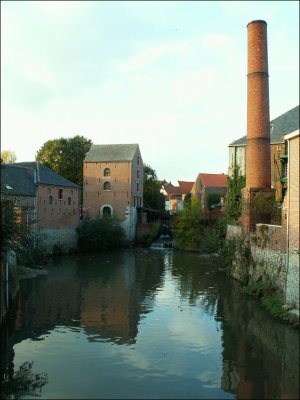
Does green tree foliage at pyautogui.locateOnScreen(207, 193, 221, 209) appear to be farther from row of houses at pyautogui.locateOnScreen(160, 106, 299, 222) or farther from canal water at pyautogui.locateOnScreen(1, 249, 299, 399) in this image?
canal water at pyautogui.locateOnScreen(1, 249, 299, 399)

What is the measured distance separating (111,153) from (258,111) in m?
22.4

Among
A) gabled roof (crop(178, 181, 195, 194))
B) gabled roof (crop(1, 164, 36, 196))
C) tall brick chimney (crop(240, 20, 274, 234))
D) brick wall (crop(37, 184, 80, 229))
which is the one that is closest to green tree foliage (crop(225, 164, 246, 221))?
tall brick chimney (crop(240, 20, 274, 234))

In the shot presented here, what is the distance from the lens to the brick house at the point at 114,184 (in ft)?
134

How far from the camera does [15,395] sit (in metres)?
8.70

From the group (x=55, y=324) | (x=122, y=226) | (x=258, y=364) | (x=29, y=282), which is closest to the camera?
(x=258, y=364)

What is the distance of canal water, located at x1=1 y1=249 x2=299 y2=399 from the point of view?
8914 mm

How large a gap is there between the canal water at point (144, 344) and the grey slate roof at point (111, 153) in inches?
885

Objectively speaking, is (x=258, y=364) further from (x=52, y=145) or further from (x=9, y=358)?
(x=52, y=145)

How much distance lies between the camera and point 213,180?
49.3m

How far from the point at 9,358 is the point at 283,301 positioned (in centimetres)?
902

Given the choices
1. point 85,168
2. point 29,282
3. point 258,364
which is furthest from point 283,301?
point 85,168

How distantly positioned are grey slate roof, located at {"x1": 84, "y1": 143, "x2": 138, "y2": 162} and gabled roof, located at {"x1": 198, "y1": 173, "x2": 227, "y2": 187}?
34.6 ft

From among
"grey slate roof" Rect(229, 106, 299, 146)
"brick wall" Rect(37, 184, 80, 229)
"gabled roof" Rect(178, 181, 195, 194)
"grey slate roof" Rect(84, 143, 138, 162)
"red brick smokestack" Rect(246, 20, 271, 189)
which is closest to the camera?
"red brick smokestack" Rect(246, 20, 271, 189)

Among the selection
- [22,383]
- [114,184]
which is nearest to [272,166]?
[114,184]
